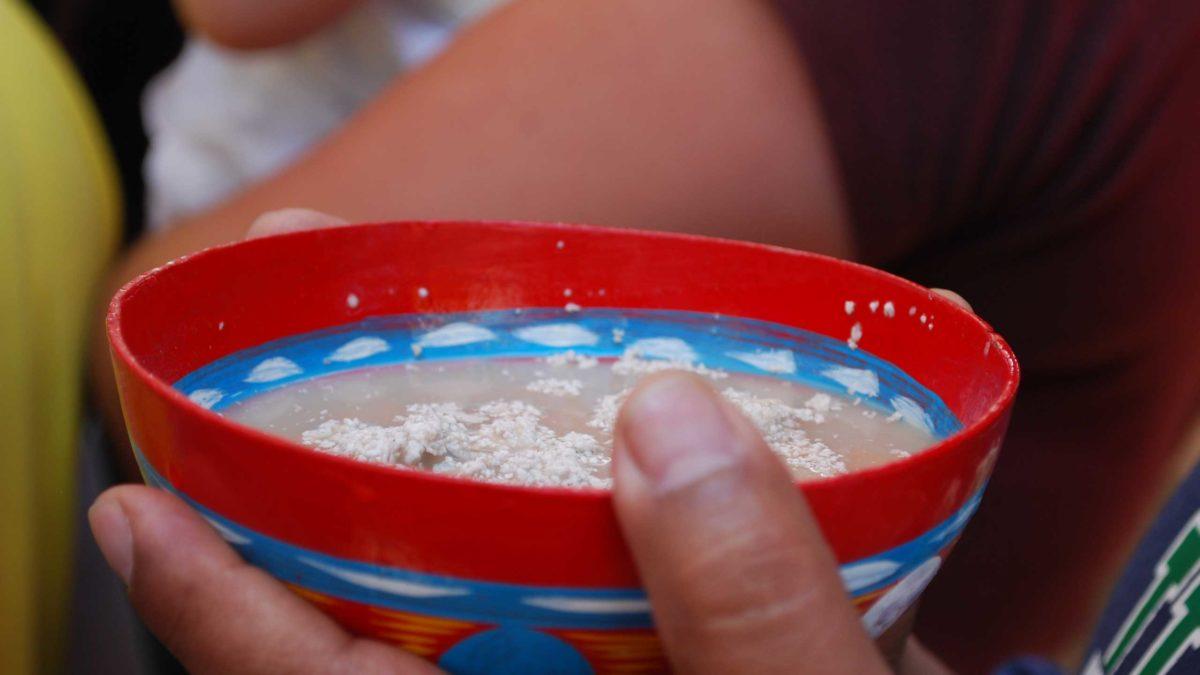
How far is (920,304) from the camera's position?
41cm

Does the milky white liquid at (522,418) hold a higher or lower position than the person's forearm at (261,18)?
higher

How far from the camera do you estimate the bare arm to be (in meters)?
0.59

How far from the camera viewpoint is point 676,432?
27 cm

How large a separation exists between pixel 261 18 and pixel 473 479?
0.58m

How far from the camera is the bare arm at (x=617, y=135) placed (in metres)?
0.59

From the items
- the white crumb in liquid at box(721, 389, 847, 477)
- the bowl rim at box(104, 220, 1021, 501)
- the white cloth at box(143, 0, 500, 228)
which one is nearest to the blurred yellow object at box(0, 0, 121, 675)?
the white cloth at box(143, 0, 500, 228)

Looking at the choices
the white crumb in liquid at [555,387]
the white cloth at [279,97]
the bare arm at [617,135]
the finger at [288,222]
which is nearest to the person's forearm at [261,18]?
the white cloth at [279,97]

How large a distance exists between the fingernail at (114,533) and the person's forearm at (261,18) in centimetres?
53

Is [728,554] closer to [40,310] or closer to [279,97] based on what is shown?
[40,310]

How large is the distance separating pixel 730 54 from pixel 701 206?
0.08 m

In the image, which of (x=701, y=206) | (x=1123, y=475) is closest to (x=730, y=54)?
(x=701, y=206)

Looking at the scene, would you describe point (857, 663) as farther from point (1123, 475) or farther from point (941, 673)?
point (1123, 475)

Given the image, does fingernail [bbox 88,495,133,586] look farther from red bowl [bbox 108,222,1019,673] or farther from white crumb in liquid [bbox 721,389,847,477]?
white crumb in liquid [bbox 721,389,847,477]

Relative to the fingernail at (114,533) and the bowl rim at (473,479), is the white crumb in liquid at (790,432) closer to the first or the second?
the bowl rim at (473,479)
